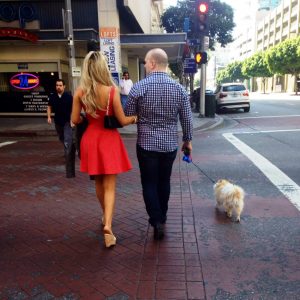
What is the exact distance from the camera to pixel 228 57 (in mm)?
171250

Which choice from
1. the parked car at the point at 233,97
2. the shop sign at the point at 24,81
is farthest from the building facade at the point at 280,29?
the shop sign at the point at 24,81

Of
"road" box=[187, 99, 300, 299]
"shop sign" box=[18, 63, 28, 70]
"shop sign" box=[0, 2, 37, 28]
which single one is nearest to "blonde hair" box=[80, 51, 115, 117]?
"road" box=[187, 99, 300, 299]

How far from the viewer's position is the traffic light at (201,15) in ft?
46.4

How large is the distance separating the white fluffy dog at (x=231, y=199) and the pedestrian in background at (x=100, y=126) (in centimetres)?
143

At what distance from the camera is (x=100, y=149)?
3.72 m

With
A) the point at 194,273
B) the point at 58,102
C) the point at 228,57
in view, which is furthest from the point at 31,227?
the point at 228,57

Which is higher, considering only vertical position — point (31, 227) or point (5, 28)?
point (5, 28)

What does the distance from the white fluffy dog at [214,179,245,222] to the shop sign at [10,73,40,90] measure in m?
13.7

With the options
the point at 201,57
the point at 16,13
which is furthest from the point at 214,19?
the point at 16,13

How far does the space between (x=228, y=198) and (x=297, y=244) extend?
972 mm

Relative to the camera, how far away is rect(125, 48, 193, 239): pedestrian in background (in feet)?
12.1

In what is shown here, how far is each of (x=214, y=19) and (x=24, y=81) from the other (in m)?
18.7

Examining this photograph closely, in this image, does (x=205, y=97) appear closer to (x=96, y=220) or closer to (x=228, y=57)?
(x=96, y=220)

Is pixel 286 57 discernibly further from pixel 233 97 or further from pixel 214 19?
pixel 233 97
